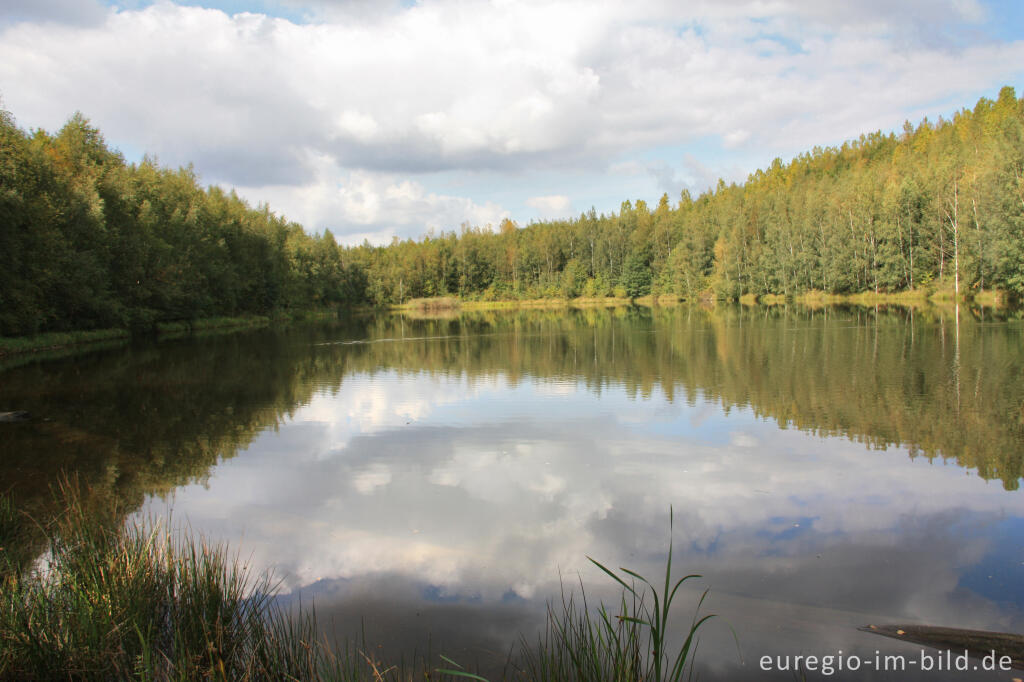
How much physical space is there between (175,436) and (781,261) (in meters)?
70.5

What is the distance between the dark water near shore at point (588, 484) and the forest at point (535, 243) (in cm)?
1935

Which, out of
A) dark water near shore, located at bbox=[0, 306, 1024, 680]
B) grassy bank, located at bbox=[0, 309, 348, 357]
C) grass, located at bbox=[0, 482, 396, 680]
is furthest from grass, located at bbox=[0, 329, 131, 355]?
grass, located at bbox=[0, 482, 396, 680]

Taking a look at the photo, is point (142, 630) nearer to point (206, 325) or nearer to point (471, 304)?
point (206, 325)

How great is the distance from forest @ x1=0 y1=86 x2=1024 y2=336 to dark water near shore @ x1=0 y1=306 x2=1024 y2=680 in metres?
19.4

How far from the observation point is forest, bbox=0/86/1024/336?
33.9 metres

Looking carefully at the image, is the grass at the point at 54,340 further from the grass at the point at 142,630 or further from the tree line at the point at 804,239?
the tree line at the point at 804,239

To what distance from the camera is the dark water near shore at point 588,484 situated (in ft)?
17.9

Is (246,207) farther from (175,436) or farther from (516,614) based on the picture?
(516,614)

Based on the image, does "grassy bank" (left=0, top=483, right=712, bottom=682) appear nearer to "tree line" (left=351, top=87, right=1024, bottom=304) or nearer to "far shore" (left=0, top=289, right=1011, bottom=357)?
"far shore" (left=0, top=289, right=1011, bottom=357)

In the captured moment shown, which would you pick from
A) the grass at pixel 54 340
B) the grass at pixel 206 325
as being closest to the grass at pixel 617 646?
the grass at pixel 54 340

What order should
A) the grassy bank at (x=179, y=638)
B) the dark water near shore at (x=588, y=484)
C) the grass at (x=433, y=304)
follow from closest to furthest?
1. the grassy bank at (x=179, y=638)
2. the dark water near shore at (x=588, y=484)
3. the grass at (x=433, y=304)

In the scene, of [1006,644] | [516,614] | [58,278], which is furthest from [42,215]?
[1006,644]

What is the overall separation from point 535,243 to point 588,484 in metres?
107

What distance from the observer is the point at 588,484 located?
347 inches
